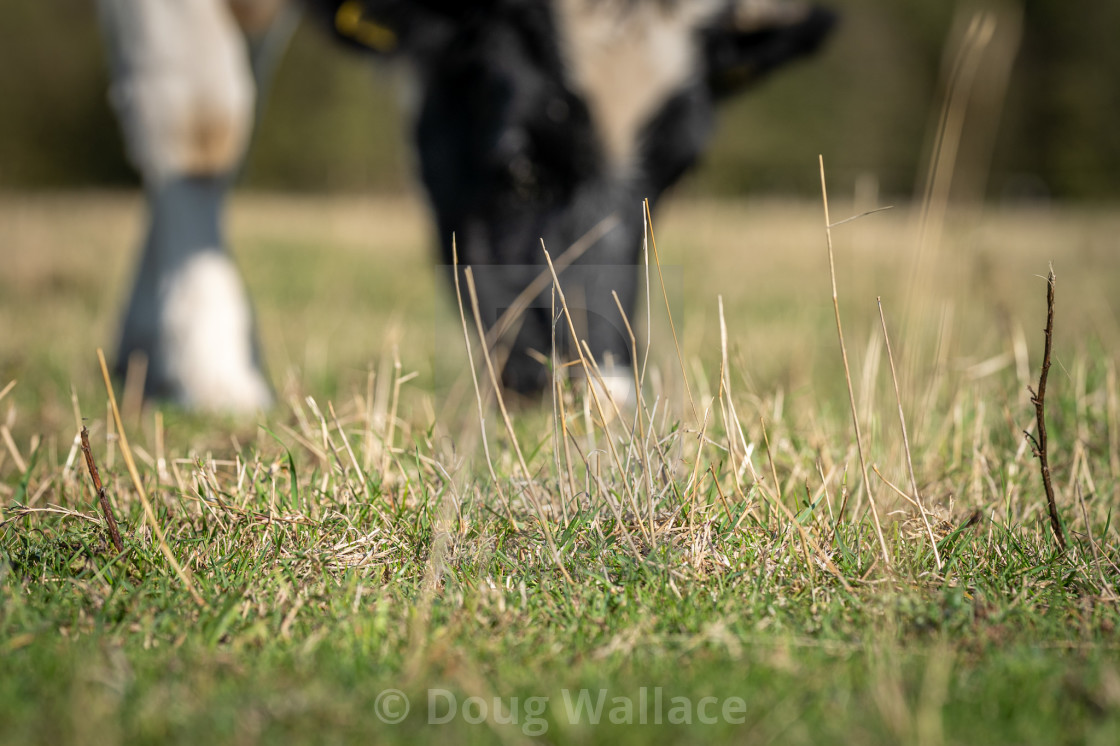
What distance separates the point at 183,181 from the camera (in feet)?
10.2

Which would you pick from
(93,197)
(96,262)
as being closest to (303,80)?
(93,197)

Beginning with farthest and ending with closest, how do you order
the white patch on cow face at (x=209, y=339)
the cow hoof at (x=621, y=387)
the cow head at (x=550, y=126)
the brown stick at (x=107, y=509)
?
the white patch on cow face at (x=209, y=339) → the cow head at (x=550, y=126) → the cow hoof at (x=621, y=387) → the brown stick at (x=107, y=509)

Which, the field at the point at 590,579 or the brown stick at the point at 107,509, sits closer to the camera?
the field at the point at 590,579

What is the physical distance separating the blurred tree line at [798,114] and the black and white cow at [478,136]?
50.3 feet

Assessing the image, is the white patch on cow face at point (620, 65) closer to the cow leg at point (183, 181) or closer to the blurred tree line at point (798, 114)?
the cow leg at point (183, 181)

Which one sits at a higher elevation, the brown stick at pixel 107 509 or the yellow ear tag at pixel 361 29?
the yellow ear tag at pixel 361 29

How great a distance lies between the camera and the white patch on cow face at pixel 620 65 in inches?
111

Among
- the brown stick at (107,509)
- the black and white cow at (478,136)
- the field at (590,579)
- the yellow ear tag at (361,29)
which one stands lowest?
the field at (590,579)

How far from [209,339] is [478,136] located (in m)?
1.07

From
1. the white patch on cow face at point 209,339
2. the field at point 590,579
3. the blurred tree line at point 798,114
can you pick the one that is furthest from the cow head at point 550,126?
the blurred tree line at point 798,114

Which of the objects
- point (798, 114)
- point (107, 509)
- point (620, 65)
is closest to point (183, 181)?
point (620, 65)

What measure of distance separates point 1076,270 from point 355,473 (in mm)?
8251
